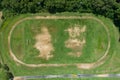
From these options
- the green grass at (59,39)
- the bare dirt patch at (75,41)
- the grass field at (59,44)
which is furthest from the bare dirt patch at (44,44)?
the bare dirt patch at (75,41)

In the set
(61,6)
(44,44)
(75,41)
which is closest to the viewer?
(61,6)

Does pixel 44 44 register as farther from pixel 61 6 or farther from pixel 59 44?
pixel 61 6

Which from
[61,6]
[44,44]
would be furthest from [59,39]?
[61,6]

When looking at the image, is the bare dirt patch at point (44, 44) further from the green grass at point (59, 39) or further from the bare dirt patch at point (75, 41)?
the bare dirt patch at point (75, 41)

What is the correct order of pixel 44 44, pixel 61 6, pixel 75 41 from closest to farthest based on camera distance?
pixel 61 6, pixel 44 44, pixel 75 41

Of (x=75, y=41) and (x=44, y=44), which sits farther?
(x=75, y=41)

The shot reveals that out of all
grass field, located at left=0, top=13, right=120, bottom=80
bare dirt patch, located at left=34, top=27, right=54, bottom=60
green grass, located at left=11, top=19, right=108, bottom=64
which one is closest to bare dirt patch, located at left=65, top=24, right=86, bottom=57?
grass field, located at left=0, top=13, right=120, bottom=80
